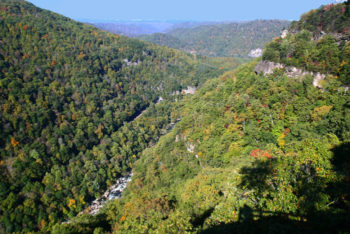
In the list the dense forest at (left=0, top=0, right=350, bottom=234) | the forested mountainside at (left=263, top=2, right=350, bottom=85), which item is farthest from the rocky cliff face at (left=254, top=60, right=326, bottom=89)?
the dense forest at (left=0, top=0, right=350, bottom=234)

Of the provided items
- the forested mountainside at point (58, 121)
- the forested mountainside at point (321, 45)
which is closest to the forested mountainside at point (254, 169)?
the forested mountainside at point (321, 45)

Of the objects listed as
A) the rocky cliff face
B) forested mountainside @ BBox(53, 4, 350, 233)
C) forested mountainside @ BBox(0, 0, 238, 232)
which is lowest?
forested mountainside @ BBox(0, 0, 238, 232)

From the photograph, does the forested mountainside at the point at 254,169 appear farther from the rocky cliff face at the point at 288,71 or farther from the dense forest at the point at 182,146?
the rocky cliff face at the point at 288,71

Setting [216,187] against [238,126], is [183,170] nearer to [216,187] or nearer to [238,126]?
[238,126]

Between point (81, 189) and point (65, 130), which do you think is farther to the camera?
point (65, 130)

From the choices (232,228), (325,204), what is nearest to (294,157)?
(325,204)

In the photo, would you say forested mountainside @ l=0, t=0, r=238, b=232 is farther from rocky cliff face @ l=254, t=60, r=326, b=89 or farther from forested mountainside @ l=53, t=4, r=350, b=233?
rocky cliff face @ l=254, t=60, r=326, b=89
